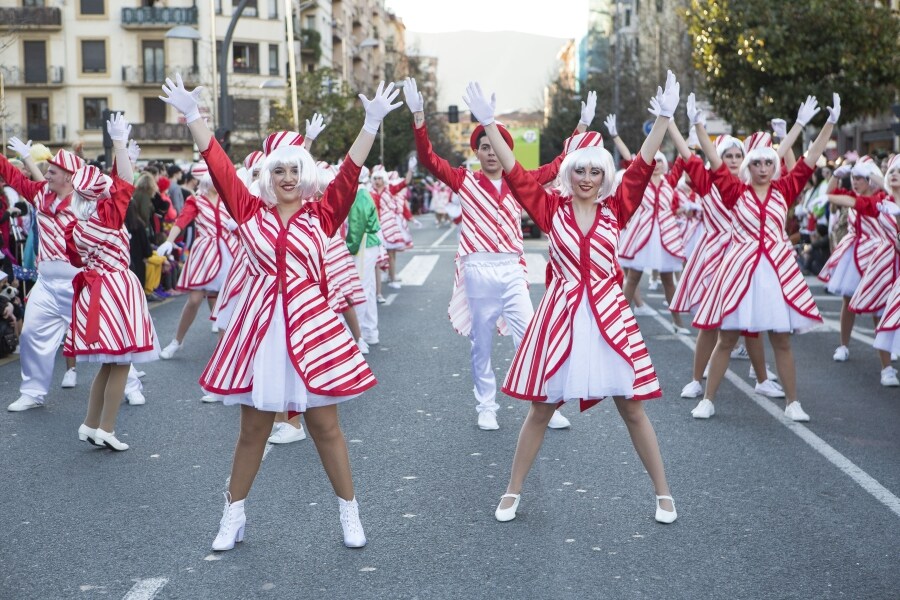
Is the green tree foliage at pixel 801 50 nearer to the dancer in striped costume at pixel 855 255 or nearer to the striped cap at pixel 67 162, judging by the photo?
the dancer in striped costume at pixel 855 255

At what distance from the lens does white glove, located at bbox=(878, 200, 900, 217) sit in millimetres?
9008

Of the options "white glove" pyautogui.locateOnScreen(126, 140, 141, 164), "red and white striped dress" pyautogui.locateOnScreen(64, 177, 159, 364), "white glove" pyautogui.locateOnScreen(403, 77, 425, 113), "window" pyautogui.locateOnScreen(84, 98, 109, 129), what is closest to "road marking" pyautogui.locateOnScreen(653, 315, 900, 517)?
"white glove" pyautogui.locateOnScreen(403, 77, 425, 113)

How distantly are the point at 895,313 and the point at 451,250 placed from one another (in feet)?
68.6

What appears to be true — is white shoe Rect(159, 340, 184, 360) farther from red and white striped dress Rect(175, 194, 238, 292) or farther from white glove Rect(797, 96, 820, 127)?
white glove Rect(797, 96, 820, 127)

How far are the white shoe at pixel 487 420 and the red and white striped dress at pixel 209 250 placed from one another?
4249mm

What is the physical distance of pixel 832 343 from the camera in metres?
12.3

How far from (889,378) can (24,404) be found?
22.1 ft

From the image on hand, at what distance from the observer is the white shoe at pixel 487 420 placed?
794cm

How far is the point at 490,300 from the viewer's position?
784cm

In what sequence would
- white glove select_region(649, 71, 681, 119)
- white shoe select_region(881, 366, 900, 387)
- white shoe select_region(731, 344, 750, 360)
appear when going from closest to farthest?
1. white glove select_region(649, 71, 681, 119)
2. white shoe select_region(881, 366, 900, 387)
3. white shoe select_region(731, 344, 750, 360)

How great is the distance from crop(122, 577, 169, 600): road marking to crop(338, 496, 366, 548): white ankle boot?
82 cm

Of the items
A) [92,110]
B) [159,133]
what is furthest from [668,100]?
[92,110]

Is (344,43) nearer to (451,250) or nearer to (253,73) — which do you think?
(253,73)

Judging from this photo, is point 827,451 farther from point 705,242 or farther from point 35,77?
point 35,77
